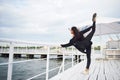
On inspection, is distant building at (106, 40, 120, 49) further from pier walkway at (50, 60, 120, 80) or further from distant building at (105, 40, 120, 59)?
pier walkway at (50, 60, 120, 80)

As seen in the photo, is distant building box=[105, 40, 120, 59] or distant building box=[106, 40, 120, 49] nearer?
distant building box=[105, 40, 120, 59]

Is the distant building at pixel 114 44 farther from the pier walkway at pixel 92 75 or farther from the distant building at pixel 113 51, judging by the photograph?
the pier walkway at pixel 92 75

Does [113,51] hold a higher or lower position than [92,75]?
higher

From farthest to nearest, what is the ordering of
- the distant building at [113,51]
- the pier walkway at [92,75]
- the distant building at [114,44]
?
the distant building at [114,44] → the distant building at [113,51] → the pier walkway at [92,75]

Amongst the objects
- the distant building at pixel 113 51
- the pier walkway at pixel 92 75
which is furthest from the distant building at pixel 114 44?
the pier walkway at pixel 92 75

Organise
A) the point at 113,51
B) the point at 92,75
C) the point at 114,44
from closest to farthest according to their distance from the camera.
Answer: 1. the point at 92,75
2. the point at 113,51
3. the point at 114,44

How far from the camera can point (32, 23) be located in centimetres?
6775

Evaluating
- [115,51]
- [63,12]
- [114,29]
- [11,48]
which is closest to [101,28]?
[114,29]

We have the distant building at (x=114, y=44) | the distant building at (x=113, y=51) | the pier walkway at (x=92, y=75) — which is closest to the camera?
the pier walkway at (x=92, y=75)

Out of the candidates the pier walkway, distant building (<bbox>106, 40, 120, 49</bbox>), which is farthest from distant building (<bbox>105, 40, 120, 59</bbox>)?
the pier walkway

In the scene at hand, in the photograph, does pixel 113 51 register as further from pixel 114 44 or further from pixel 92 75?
pixel 92 75

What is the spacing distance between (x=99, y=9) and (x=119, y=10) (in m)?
1.31

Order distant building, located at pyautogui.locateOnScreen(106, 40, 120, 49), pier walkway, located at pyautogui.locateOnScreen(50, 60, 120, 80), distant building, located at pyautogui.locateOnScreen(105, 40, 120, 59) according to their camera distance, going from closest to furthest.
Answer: pier walkway, located at pyautogui.locateOnScreen(50, 60, 120, 80)
distant building, located at pyautogui.locateOnScreen(105, 40, 120, 59)
distant building, located at pyautogui.locateOnScreen(106, 40, 120, 49)

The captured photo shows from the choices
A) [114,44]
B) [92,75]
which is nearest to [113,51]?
[114,44]
